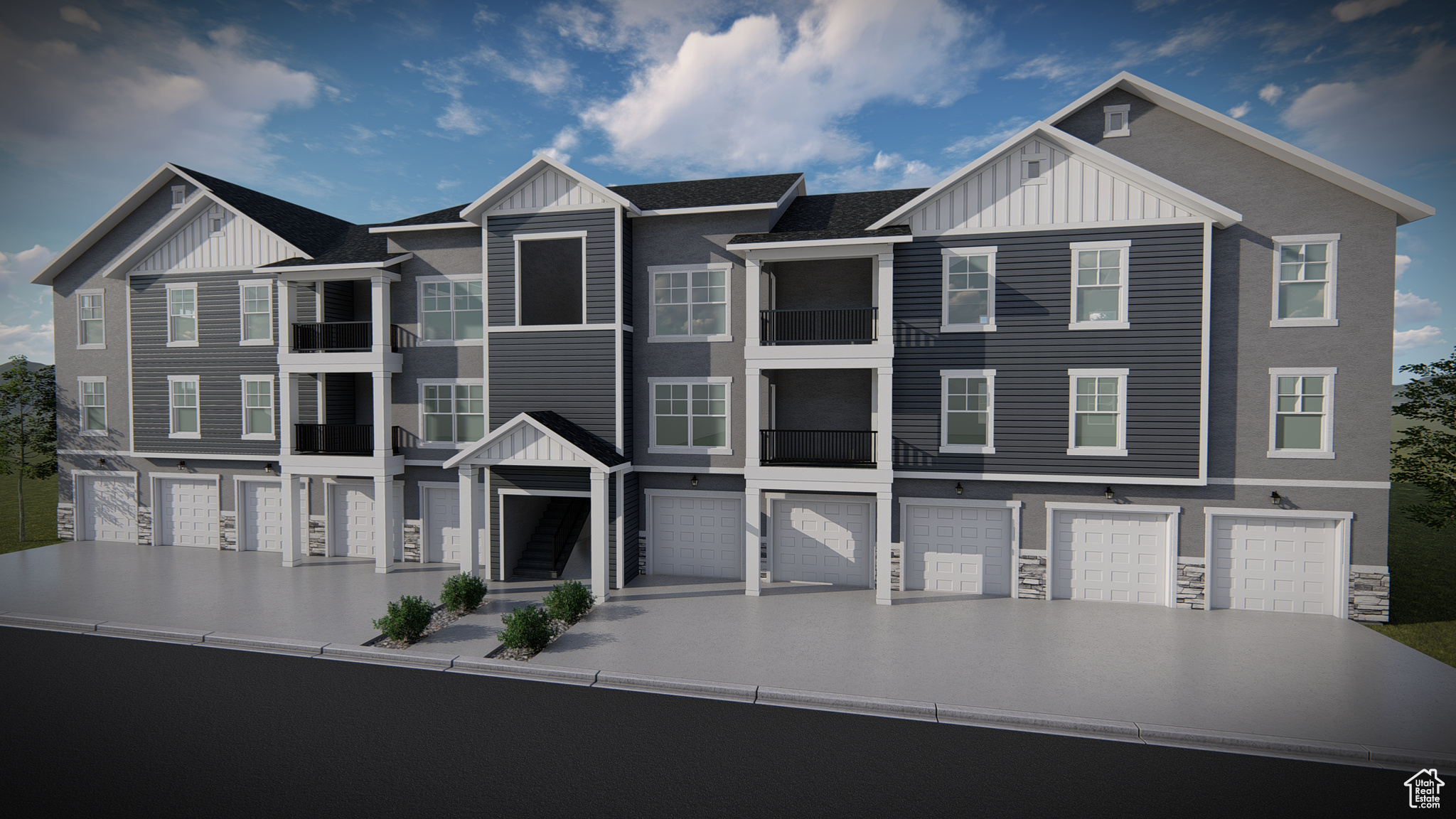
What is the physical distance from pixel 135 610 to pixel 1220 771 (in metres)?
19.7

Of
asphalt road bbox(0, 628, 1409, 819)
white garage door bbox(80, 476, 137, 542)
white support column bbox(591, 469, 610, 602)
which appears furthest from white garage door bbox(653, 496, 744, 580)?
white garage door bbox(80, 476, 137, 542)

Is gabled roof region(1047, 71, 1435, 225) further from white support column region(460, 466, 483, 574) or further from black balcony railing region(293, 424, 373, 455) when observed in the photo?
black balcony railing region(293, 424, 373, 455)

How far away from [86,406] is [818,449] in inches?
918

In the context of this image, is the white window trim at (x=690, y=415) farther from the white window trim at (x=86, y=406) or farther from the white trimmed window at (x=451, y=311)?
the white window trim at (x=86, y=406)

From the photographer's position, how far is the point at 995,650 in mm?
12016

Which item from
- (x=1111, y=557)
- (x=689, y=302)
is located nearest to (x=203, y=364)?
(x=689, y=302)

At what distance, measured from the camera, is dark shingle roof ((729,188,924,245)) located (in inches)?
597

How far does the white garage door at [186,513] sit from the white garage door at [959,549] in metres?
20.8

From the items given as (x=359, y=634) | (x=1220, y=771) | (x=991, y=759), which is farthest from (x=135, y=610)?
(x=1220, y=771)

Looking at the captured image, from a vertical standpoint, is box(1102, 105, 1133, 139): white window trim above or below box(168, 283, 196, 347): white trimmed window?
above

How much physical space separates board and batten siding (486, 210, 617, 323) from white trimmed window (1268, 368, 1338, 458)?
1499cm

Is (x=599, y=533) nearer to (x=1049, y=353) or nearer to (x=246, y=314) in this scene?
(x=1049, y=353)

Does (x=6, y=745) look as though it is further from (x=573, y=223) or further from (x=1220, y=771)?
(x=1220, y=771)

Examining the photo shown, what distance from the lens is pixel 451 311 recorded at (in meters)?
18.1
